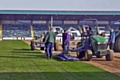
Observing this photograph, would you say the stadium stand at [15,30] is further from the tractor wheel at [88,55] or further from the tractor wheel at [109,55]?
the tractor wheel at [88,55]

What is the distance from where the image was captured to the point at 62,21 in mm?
72312

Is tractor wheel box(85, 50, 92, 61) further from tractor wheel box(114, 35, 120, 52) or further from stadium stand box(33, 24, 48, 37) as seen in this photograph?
stadium stand box(33, 24, 48, 37)

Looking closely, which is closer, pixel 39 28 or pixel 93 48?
pixel 93 48

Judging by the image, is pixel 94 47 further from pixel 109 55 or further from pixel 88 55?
pixel 109 55

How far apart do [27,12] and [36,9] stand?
1731mm

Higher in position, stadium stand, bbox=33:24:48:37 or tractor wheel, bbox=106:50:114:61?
stadium stand, bbox=33:24:48:37
